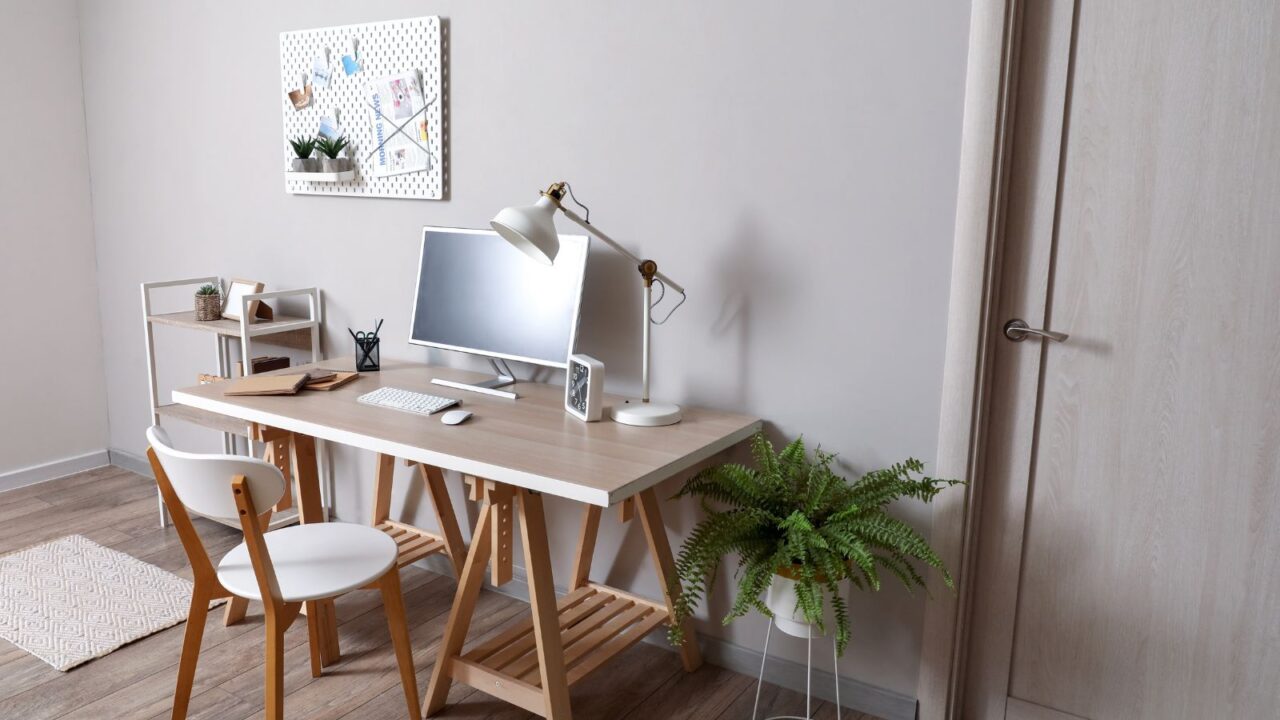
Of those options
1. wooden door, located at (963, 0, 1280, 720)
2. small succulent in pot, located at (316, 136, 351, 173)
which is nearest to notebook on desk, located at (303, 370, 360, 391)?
small succulent in pot, located at (316, 136, 351, 173)

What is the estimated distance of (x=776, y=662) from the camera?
7.47 ft

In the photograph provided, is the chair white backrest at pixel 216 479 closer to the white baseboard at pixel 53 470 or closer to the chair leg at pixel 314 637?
the chair leg at pixel 314 637

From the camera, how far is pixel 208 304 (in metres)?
3.15

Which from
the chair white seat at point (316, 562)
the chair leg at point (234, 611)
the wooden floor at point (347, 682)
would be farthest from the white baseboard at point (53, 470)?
the chair white seat at point (316, 562)

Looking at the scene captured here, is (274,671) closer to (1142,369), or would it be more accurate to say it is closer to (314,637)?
(314,637)

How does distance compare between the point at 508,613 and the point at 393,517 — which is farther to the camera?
the point at 393,517

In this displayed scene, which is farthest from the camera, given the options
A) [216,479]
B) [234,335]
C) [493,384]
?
[234,335]

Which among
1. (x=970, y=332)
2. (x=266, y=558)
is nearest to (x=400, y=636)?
(x=266, y=558)

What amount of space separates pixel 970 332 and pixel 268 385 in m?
1.73

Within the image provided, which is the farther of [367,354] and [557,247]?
[367,354]

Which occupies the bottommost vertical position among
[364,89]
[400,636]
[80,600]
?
[80,600]

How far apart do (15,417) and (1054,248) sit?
3.88m

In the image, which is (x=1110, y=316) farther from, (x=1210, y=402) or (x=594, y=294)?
(x=594, y=294)

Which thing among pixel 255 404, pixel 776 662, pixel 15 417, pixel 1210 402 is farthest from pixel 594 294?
pixel 15 417
